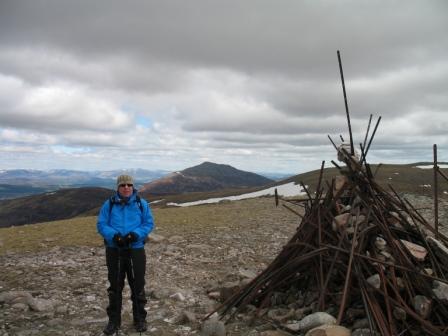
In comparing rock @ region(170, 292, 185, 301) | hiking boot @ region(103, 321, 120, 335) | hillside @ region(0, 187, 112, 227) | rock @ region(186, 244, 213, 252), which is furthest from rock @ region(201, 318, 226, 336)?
hillside @ region(0, 187, 112, 227)

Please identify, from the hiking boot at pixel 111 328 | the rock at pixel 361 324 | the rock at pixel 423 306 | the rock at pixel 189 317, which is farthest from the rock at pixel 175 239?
the rock at pixel 423 306

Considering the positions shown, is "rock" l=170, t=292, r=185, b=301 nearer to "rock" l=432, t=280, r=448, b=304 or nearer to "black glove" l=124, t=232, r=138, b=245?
"black glove" l=124, t=232, r=138, b=245

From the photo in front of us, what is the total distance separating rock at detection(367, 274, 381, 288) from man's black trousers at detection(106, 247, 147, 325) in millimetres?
4898

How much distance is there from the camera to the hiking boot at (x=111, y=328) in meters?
8.41

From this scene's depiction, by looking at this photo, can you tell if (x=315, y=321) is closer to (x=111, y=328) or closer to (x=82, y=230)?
(x=111, y=328)

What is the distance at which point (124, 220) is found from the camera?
8516 mm

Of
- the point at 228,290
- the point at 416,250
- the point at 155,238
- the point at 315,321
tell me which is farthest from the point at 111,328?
the point at 155,238

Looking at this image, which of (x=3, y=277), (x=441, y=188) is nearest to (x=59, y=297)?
(x=3, y=277)

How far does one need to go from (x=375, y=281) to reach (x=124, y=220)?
548cm

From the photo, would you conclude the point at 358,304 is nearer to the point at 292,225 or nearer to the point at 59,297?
the point at 59,297

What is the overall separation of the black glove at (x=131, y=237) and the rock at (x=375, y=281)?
197 inches

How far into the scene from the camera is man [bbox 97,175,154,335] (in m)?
8.45

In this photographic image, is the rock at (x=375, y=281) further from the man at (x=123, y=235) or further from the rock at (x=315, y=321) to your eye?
the man at (x=123, y=235)

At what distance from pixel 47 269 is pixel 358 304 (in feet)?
33.2
